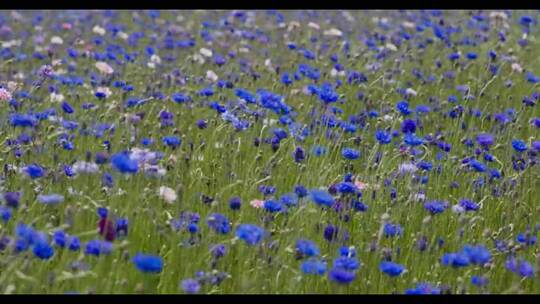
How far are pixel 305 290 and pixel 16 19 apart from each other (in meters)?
5.83

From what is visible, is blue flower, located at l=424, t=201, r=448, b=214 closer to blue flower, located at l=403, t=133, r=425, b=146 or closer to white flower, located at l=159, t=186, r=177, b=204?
blue flower, located at l=403, t=133, r=425, b=146

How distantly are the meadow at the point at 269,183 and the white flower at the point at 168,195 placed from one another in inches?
0.6

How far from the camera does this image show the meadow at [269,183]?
2494mm

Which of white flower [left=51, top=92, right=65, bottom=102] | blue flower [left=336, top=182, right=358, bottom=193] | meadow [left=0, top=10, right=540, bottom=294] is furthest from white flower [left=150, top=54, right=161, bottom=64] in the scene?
blue flower [left=336, top=182, right=358, bottom=193]

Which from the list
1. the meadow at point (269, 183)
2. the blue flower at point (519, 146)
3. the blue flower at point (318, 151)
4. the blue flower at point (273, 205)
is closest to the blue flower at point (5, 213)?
the meadow at point (269, 183)

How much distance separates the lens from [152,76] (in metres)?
5.50

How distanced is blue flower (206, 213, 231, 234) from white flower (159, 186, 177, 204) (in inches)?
8.8

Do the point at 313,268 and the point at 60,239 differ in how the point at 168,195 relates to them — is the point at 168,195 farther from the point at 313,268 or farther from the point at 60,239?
the point at 313,268

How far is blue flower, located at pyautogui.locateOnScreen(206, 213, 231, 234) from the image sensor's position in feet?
8.68
